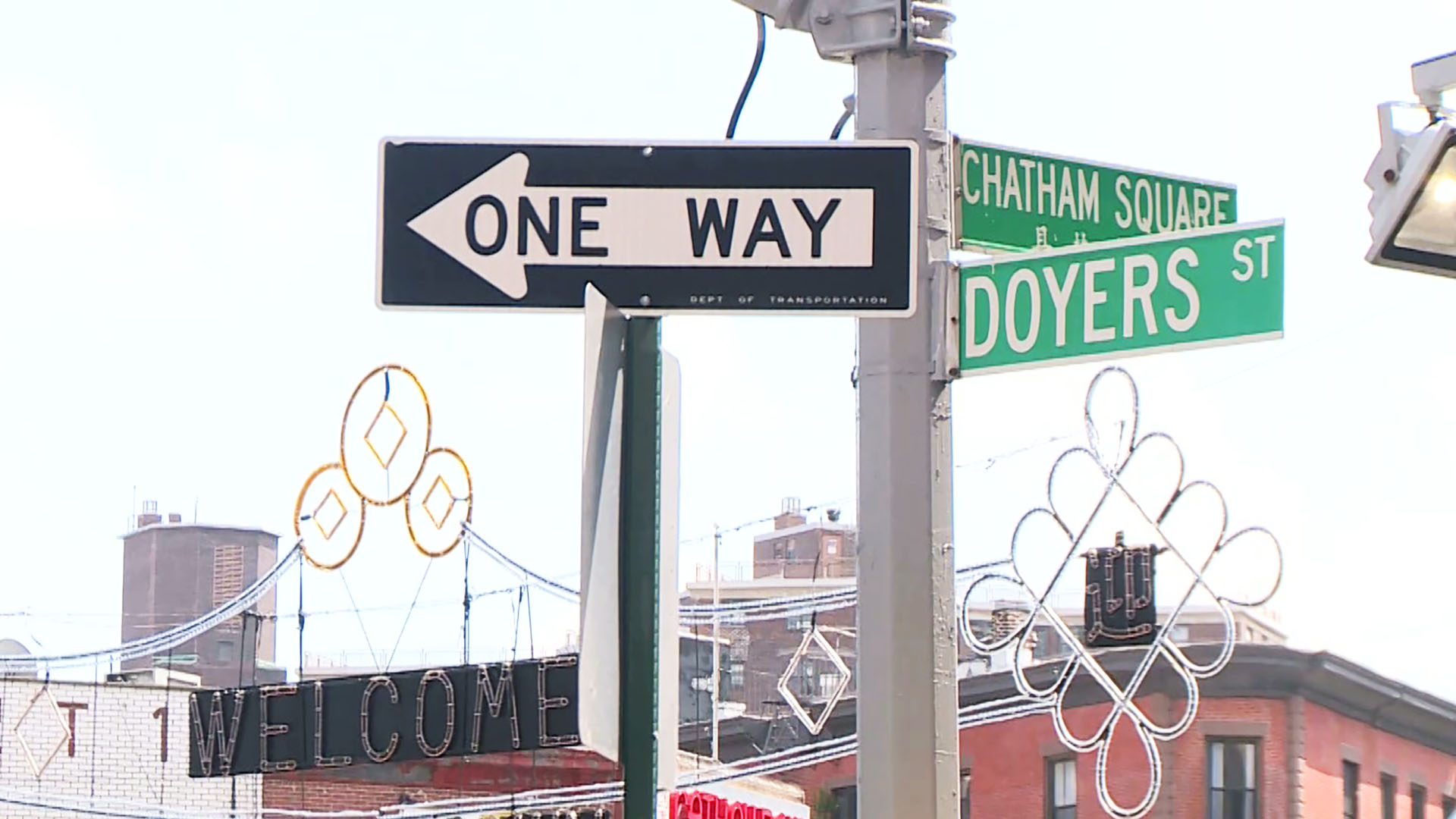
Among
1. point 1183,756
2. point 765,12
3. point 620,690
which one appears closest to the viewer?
point 620,690

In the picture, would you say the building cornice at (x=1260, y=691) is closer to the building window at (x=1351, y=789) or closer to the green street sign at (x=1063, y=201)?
the building window at (x=1351, y=789)

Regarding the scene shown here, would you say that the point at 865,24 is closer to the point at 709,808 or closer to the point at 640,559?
the point at 640,559

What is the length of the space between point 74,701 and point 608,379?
1449 inches

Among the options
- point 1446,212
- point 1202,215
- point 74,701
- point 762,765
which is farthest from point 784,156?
point 74,701

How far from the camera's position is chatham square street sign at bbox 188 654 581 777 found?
31.6 metres

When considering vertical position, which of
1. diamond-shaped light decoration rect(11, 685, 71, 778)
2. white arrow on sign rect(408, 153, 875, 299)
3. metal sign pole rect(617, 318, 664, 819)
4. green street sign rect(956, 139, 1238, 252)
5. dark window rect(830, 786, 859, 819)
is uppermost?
green street sign rect(956, 139, 1238, 252)

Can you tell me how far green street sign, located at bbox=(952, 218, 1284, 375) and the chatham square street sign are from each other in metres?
25.8

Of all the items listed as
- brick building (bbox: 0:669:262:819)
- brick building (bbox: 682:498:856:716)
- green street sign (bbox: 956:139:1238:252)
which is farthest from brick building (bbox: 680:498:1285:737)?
green street sign (bbox: 956:139:1238:252)

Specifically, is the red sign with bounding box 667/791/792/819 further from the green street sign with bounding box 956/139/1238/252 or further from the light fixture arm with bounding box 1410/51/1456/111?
the light fixture arm with bounding box 1410/51/1456/111

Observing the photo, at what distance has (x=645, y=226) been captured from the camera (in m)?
3.37

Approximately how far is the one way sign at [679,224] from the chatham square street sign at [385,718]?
27.2 meters

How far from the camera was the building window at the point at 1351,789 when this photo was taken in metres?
40.0

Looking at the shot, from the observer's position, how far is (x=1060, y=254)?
4871 mm

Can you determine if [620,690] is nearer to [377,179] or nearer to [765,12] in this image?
[377,179]
